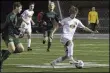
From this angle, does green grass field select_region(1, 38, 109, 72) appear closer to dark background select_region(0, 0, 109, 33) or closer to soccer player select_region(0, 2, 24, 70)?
soccer player select_region(0, 2, 24, 70)

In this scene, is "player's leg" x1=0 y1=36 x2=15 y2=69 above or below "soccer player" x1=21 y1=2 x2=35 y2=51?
below

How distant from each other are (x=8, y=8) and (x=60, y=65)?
2504 centimetres

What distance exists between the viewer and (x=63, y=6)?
37906 millimetres

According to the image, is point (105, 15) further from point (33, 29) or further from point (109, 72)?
point (109, 72)

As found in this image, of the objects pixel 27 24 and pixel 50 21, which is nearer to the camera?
pixel 50 21

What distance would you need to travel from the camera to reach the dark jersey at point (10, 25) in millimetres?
12766

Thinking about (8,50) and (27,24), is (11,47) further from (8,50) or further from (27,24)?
(27,24)

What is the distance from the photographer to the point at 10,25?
12.8 metres

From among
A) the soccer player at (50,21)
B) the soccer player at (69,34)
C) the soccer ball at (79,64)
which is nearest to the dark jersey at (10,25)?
the soccer player at (69,34)

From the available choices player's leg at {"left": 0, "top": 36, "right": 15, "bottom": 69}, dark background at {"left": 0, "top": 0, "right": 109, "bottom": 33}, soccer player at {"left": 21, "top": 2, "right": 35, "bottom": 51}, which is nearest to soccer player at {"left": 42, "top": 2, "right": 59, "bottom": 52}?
soccer player at {"left": 21, "top": 2, "right": 35, "bottom": 51}

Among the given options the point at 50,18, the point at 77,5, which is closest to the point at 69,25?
the point at 50,18

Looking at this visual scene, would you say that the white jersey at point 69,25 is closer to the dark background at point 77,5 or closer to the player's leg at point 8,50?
the player's leg at point 8,50

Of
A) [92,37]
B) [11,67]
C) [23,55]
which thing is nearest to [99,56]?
[23,55]

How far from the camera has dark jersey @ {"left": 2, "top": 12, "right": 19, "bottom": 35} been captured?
12.8 m
